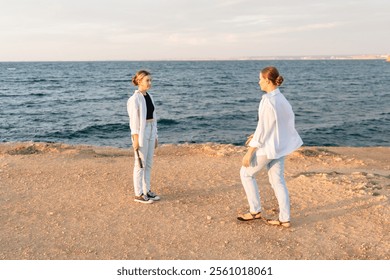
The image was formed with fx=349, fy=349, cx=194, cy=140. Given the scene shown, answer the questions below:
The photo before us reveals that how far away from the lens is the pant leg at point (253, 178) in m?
4.69

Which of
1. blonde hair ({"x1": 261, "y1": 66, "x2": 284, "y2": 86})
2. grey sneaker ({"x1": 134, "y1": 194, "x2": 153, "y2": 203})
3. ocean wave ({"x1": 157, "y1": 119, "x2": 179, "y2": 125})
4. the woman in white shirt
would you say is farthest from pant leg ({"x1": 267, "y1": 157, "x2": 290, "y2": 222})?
ocean wave ({"x1": 157, "y1": 119, "x2": 179, "y2": 125})

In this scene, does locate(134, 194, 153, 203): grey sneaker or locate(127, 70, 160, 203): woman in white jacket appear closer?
locate(127, 70, 160, 203): woman in white jacket

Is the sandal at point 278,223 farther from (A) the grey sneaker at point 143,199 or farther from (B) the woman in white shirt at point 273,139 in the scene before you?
(A) the grey sneaker at point 143,199

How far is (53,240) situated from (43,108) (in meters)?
24.5

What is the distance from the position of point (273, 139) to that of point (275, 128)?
0.48 ft

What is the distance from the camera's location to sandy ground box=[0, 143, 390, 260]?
452cm

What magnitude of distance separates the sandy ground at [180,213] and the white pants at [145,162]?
1.18 feet

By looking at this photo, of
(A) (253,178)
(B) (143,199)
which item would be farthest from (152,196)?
(A) (253,178)

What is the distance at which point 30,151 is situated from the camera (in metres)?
10.3

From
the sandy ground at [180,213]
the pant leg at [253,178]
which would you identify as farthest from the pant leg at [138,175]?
the pant leg at [253,178]

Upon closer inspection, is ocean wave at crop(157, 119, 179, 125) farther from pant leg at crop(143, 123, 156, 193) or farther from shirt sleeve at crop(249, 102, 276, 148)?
shirt sleeve at crop(249, 102, 276, 148)

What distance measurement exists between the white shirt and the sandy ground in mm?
1252

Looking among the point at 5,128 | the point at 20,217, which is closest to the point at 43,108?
the point at 5,128
